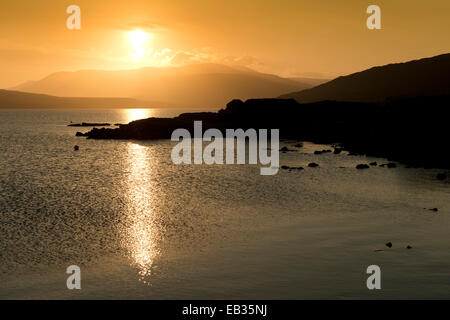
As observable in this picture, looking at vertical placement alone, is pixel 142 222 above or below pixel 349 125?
below

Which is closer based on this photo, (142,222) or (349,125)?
(142,222)

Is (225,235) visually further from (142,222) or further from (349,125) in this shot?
(349,125)

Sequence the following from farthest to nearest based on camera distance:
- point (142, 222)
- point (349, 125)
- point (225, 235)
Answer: point (349, 125) → point (142, 222) → point (225, 235)

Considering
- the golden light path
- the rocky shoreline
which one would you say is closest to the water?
the golden light path

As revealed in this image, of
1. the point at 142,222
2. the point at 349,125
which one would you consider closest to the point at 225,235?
the point at 142,222

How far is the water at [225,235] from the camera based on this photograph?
21234 mm

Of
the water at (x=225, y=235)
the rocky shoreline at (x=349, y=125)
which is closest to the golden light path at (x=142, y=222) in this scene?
the water at (x=225, y=235)

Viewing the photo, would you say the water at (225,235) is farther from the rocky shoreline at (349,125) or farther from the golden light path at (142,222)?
the rocky shoreline at (349,125)

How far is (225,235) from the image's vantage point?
30.4 metres

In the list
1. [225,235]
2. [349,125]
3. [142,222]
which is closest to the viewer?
[225,235]

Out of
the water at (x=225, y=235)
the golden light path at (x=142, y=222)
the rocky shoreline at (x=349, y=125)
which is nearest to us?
the water at (x=225, y=235)

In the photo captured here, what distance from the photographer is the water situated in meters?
21.2

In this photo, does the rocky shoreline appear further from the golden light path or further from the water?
the golden light path

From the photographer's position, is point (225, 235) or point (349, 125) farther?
point (349, 125)
